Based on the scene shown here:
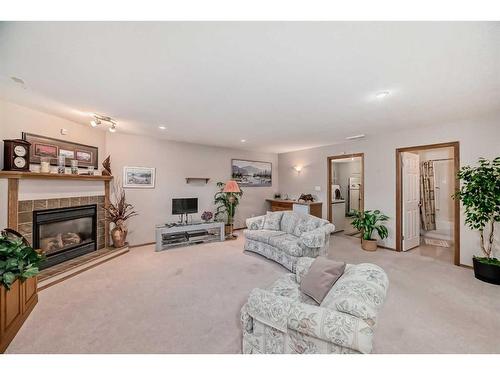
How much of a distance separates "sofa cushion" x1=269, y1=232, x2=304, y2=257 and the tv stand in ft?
6.00

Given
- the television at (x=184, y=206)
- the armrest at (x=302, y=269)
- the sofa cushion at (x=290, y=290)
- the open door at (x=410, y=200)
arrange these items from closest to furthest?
the sofa cushion at (x=290, y=290)
the armrest at (x=302, y=269)
the open door at (x=410, y=200)
the television at (x=184, y=206)

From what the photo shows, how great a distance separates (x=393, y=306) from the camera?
221cm

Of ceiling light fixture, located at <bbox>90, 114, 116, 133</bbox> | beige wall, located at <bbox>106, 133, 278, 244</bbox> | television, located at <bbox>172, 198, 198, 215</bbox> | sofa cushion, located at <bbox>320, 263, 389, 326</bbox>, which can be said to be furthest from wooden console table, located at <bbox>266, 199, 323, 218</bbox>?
ceiling light fixture, located at <bbox>90, 114, 116, 133</bbox>

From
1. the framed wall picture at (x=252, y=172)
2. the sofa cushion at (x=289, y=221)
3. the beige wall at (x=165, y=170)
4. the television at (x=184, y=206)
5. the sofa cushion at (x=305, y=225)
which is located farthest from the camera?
the framed wall picture at (x=252, y=172)

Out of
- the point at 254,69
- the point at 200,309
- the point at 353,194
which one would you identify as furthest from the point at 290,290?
the point at 353,194

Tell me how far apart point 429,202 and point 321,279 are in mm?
6009

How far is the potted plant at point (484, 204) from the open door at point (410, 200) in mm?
1108

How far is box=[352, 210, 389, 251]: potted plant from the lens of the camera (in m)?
4.15

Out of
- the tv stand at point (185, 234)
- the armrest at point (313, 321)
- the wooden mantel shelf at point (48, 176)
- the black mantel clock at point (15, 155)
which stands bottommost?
the tv stand at point (185, 234)

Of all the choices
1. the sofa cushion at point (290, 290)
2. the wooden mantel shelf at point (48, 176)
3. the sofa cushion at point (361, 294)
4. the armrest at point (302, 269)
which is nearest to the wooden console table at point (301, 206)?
the armrest at point (302, 269)

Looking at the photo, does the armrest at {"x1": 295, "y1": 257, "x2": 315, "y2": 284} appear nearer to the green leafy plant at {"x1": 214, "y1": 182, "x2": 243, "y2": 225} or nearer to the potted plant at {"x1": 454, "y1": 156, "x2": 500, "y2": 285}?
the potted plant at {"x1": 454, "y1": 156, "x2": 500, "y2": 285}

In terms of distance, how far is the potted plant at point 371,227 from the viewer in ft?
13.6

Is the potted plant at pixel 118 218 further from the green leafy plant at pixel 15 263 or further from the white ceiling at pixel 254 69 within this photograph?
the green leafy plant at pixel 15 263

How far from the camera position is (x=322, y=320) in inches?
44.1
